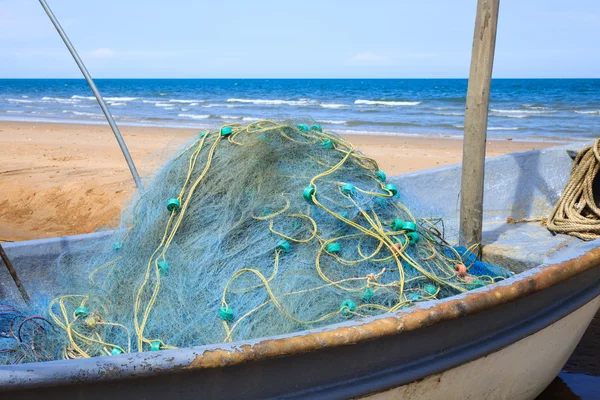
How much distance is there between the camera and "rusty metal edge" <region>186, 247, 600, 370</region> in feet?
6.40

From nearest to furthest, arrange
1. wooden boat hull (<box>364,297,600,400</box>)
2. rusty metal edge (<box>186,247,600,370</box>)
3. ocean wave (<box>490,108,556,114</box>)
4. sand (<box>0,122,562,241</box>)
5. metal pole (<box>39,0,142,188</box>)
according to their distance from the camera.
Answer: rusty metal edge (<box>186,247,600,370</box>) < wooden boat hull (<box>364,297,600,400</box>) < metal pole (<box>39,0,142,188</box>) < sand (<box>0,122,562,241</box>) < ocean wave (<box>490,108,556,114</box>)

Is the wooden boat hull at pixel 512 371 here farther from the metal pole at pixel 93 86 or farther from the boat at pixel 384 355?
the metal pole at pixel 93 86

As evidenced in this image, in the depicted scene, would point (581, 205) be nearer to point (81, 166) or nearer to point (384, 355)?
point (384, 355)

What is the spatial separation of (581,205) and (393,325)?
A: 292 cm

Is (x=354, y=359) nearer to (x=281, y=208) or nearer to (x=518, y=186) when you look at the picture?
(x=281, y=208)

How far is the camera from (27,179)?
340 inches

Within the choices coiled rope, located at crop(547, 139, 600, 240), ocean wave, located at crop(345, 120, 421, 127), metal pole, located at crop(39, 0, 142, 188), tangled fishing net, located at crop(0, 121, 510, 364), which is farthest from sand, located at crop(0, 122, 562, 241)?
ocean wave, located at crop(345, 120, 421, 127)

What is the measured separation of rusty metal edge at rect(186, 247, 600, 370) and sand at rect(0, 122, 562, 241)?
1892 mm

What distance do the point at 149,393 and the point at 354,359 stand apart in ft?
2.31

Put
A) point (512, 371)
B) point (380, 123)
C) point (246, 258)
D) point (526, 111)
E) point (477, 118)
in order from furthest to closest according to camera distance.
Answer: point (526, 111) → point (380, 123) → point (477, 118) → point (512, 371) → point (246, 258)

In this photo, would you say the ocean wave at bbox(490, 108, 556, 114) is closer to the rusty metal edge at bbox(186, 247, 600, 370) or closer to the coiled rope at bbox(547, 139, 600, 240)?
the coiled rope at bbox(547, 139, 600, 240)

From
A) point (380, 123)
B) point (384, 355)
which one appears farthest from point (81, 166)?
point (380, 123)

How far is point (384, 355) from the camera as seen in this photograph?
227 cm
